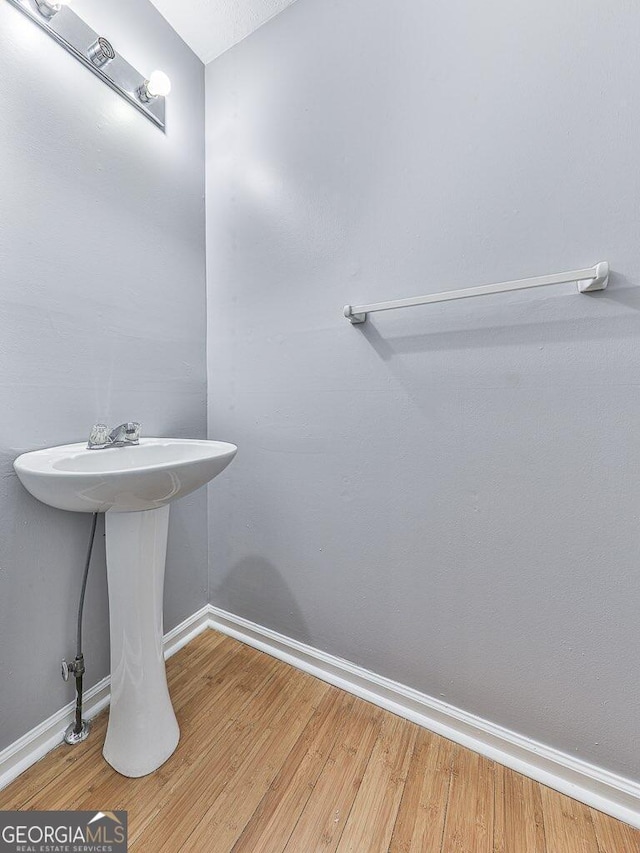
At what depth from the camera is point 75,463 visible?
0.91m

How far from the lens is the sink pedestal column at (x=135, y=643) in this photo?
92 cm

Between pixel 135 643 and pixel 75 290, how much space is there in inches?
37.9

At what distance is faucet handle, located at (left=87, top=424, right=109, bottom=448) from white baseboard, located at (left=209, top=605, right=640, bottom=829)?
0.89 m

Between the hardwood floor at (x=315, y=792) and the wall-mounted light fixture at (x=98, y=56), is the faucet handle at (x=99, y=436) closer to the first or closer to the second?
the hardwood floor at (x=315, y=792)

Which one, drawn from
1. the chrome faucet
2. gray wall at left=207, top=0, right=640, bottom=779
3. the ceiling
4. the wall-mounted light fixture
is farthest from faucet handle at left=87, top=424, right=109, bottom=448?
the ceiling

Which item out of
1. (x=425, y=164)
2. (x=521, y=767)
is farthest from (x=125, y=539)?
(x=425, y=164)

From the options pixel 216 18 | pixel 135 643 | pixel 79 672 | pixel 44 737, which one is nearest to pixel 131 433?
pixel 135 643

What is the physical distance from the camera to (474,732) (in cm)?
101

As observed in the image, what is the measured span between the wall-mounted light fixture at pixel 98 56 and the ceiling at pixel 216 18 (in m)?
0.30

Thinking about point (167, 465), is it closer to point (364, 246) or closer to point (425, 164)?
point (364, 246)

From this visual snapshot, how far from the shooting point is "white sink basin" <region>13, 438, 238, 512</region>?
2.36 ft

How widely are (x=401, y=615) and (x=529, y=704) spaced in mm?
363

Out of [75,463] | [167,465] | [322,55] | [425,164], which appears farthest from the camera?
[322,55]

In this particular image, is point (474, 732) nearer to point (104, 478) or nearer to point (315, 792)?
point (315, 792)
